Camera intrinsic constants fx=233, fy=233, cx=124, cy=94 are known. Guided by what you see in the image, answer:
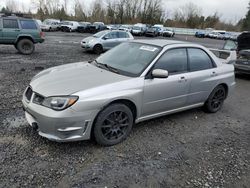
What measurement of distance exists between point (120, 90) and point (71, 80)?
76 centimetres

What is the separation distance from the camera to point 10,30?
37.1 ft

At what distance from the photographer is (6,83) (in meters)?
6.56

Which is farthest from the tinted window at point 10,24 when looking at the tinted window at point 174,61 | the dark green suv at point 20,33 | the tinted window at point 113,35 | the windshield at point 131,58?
the tinted window at point 174,61

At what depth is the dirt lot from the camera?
2.88 metres

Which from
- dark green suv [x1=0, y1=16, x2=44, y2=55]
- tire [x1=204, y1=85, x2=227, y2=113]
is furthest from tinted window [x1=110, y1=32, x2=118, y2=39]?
tire [x1=204, y1=85, x2=227, y2=113]

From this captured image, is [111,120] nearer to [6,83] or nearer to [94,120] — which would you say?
[94,120]

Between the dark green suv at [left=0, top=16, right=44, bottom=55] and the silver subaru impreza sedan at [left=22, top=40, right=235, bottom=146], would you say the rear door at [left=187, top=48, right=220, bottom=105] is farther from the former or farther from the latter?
the dark green suv at [left=0, top=16, right=44, bottom=55]

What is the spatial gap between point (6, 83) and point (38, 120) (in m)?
4.04

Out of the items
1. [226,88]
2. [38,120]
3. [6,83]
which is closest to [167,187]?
[38,120]

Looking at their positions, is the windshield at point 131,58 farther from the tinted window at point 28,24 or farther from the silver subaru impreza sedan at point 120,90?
the tinted window at point 28,24

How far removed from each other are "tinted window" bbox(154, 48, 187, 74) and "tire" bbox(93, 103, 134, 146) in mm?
982

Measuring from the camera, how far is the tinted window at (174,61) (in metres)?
4.05

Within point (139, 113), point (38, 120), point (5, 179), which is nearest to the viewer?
point (5, 179)

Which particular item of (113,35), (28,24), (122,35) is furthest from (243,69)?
(28,24)
